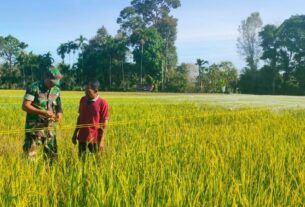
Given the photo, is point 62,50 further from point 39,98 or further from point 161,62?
point 39,98

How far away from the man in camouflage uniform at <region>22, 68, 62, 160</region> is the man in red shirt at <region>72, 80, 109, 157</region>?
0.29 metres

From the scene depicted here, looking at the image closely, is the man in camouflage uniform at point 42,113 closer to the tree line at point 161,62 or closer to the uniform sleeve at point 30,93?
the uniform sleeve at point 30,93

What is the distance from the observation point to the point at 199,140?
584 centimetres

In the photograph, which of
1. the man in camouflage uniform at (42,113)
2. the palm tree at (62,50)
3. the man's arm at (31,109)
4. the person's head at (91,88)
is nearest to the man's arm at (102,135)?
the person's head at (91,88)

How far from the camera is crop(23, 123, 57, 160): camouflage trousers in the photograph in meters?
4.84

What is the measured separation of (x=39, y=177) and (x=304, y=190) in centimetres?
195

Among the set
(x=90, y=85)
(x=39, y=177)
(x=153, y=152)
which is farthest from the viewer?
(x=90, y=85)

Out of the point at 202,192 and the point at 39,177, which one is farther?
the point at 39,177

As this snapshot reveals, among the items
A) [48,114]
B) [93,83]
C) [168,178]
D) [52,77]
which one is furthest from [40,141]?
[168,178]

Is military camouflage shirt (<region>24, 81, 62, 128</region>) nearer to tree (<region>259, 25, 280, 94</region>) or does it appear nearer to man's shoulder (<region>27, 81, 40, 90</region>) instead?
man's shoulder (<region>27, 81, 40, 90</region>)

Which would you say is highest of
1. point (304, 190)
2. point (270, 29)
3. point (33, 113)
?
point (270, 29)

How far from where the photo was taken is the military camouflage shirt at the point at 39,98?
4.78 metres

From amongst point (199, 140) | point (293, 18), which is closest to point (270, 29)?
point (293, 18)

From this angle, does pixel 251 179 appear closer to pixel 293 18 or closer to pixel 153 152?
pixel 153 152
